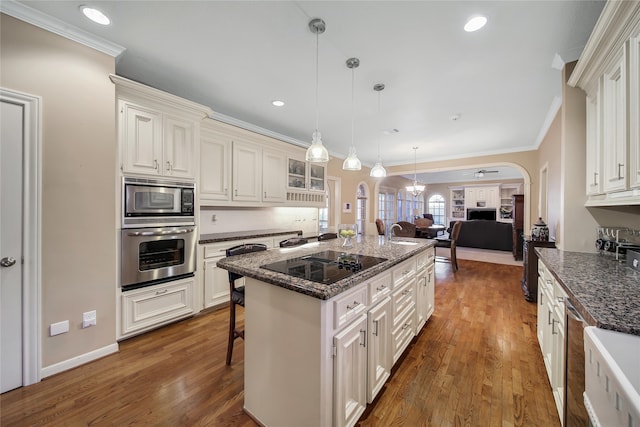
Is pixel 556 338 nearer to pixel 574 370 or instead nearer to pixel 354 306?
pixel 574 370

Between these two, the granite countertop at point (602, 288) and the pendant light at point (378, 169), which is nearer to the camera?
the granite countertop at point (602, 288)

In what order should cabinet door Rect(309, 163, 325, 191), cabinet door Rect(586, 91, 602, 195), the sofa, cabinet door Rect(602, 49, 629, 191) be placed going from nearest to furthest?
1. cabinet door Rect(602, 49, 629, 191)
2. cabinet door Rect(586, 91, 602, 195)
3. cabinet door Rect(309, 163, 325, 191)
4. the sofa

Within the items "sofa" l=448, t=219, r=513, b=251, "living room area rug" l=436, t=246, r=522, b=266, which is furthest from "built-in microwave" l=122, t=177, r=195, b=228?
"sofa" l=448, t=219, r=513, b=251

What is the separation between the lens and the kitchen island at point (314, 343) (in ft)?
3.98

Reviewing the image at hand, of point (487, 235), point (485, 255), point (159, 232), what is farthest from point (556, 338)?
point (487, 235)

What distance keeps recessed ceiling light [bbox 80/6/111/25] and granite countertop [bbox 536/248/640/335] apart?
3.31 meters

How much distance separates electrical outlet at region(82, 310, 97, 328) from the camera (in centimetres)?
205

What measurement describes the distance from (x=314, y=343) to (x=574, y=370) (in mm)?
1236

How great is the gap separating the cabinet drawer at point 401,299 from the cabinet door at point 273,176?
2.58 meters

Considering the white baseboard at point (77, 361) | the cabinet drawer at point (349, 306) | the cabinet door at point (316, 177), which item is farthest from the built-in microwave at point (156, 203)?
the cabinet door at point (316, 177)

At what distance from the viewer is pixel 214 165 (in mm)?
3273

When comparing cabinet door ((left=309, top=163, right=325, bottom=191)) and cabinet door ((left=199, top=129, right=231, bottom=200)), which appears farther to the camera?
cabinet door ((left=309, top=163, right=325, bottom=191))

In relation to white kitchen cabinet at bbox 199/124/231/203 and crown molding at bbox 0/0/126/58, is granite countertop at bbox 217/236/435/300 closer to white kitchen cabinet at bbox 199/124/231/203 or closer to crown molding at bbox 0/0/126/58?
white kitchen cabinet at bbox 199/124/231/203

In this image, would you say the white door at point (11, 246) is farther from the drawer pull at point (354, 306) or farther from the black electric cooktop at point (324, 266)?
the drawer pull at point (354, 306)
